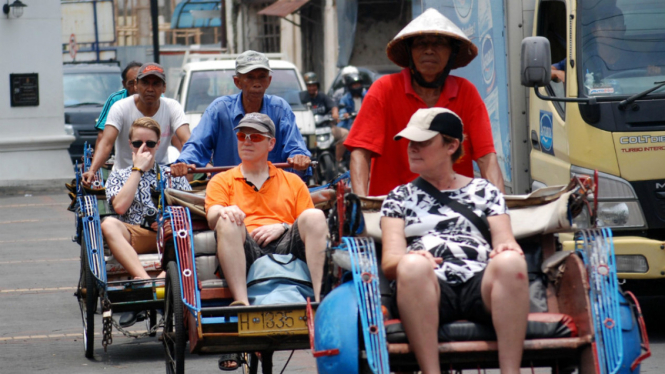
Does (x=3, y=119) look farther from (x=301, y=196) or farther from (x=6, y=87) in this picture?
(x=301, y=196)

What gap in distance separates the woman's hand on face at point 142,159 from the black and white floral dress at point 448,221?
301 centimetres

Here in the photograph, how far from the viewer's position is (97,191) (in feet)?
24.8

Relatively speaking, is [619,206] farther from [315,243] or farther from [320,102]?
[320,102]

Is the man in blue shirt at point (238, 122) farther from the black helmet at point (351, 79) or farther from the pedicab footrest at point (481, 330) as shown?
the black helmet at point (351, 79)

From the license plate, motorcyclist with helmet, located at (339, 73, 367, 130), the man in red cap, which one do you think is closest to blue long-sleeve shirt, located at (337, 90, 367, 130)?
motorcyclist with helmet, located at (339, 73, 367, 130)

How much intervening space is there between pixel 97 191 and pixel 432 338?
404 centimetres

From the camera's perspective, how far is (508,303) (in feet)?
13.8

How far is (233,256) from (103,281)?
1.66 m

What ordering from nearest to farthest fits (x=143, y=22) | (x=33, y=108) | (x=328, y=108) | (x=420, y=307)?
(x=420, y=307) < (x=328, y=108) < (x=33, y=108) < (x=143, y=22)

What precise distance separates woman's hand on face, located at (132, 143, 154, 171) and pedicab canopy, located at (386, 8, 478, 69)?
2.23 meters

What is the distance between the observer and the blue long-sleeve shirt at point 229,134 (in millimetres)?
6816

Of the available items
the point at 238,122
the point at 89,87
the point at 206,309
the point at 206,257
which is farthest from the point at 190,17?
the point at 206,309

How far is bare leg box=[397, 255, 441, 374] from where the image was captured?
13.6ft

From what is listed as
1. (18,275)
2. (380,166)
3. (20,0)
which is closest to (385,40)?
(20,0)
